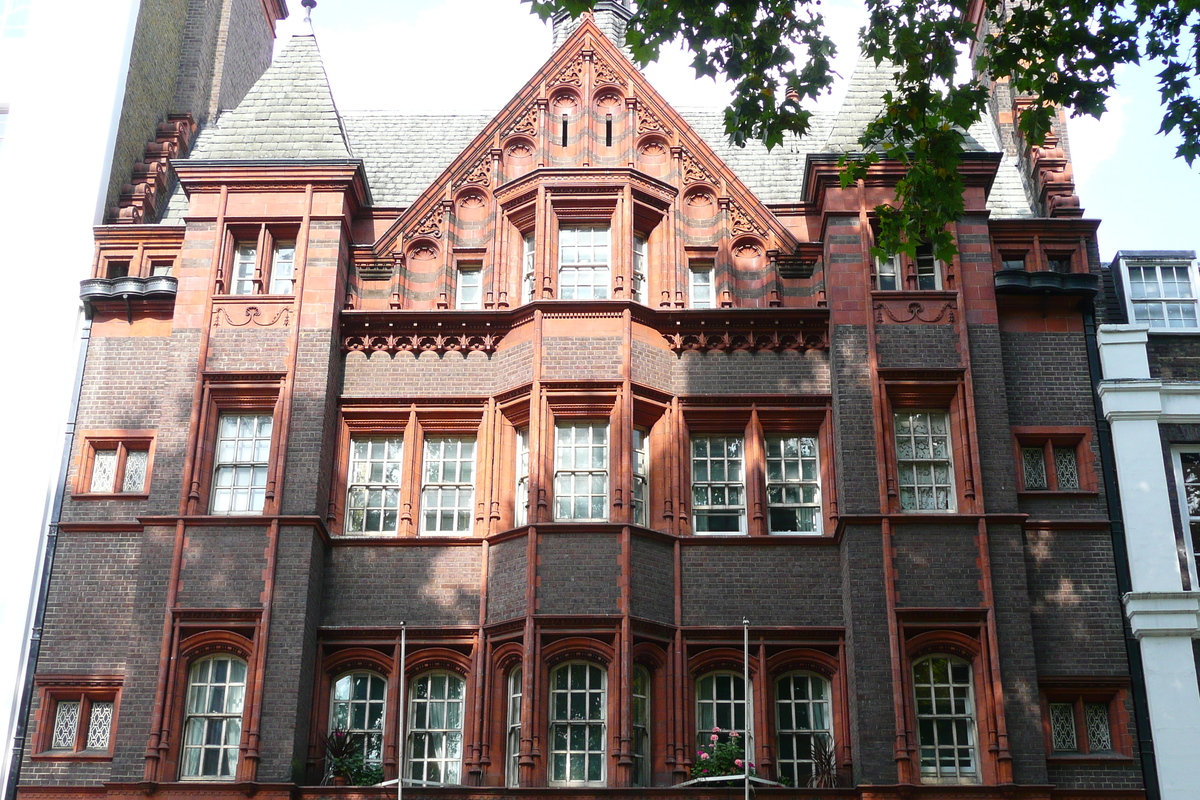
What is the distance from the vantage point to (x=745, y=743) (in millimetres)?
20891

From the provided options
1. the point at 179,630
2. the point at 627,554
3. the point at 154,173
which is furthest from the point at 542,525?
the point at 154,173

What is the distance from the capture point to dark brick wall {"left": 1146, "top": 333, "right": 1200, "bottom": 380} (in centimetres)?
2398

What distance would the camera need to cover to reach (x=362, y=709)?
22.4m

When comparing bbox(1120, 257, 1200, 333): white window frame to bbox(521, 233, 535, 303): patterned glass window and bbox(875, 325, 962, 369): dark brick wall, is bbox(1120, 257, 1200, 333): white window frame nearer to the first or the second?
bbox(875, 325, 962, 369): dark brick wall

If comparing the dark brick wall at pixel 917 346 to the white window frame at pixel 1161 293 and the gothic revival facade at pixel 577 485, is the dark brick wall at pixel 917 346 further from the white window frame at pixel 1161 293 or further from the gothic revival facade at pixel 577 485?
the white window frame at pixel 1161 293

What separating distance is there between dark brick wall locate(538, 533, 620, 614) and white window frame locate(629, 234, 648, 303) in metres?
4.30

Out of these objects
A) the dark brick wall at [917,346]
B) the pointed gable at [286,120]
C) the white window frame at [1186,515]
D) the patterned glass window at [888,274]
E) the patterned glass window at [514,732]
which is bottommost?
the patterned glass window at [514,732]

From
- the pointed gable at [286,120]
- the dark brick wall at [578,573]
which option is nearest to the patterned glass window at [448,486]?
the dark brick wall at [578,573]

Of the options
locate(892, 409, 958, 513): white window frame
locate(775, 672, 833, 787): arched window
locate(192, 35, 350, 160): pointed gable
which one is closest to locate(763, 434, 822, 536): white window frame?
locate(892, 409, 958, 513): white window frame

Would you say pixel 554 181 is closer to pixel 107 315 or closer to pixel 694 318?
pixel 694 318

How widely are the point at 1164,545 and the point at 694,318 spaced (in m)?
7.90

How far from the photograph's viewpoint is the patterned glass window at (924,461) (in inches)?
901

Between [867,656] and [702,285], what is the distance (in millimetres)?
6976

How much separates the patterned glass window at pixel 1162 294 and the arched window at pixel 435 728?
1272 centimetres
